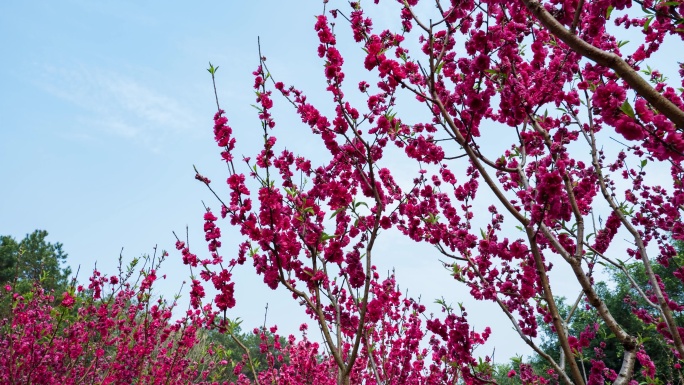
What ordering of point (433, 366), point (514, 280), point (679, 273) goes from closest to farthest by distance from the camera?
point (514, 280) < point (679, 273) < point (433, 366)

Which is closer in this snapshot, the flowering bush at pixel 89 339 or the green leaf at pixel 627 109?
the green leaf at pixel 627 109

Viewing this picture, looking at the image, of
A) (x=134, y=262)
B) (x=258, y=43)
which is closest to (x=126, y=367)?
(x=134, y=262)

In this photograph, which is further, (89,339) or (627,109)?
(89,339)

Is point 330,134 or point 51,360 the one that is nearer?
point 330,134

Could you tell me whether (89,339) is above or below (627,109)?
above

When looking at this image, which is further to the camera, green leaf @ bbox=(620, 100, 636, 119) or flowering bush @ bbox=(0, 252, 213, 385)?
flowering bush @ bbox=(0, 252, 213, 385)

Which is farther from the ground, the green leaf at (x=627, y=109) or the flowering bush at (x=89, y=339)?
the flowering bush at (x=89, y=339)

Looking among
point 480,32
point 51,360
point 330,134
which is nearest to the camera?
point 480,32

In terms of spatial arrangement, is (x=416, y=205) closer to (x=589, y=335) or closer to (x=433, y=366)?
(x=589, y=335)

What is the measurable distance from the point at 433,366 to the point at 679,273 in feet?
12.1

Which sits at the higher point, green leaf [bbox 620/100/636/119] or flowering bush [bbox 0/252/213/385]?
flowering bush [bbox 0/252/213/385]

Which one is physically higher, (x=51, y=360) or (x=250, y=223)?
(x=51, y=360)

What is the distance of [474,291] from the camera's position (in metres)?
4.80

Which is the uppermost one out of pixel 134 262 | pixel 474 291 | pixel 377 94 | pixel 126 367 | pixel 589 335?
pixel 134 262
